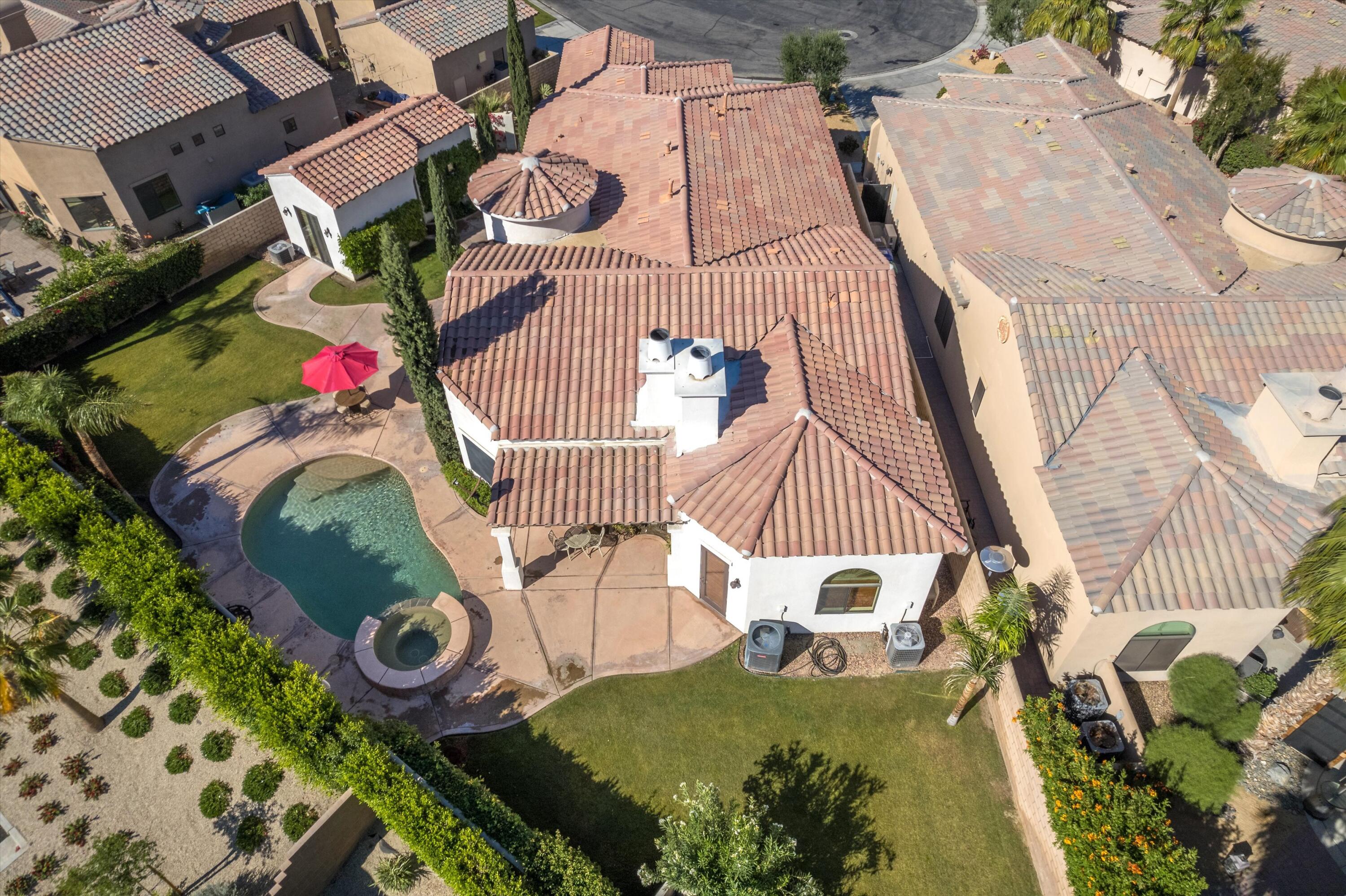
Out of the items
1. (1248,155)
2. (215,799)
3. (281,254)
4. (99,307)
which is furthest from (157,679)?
(1248,155)

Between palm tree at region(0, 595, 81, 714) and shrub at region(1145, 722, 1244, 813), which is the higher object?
palm tree at region(0, 595, 81, 714)

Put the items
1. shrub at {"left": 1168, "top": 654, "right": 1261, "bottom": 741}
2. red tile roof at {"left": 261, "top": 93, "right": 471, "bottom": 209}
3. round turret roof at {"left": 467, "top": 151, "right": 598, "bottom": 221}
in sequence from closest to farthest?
1. shrub at {"left": 1168, "top": 654, "right": 1261, "bottom": 741}
2. round turret roof at {"left": 467, "top": 151, "right": 598, "bottom": 221}
3. red tile roof at {"left": 261, "top": 93, "right": 471, "bottom": 209}

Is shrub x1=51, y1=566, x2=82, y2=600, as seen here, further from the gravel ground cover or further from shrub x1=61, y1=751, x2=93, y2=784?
shrub x1=61, y1=751, x2=93, y2=784

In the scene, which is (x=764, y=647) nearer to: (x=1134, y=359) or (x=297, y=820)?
(x=297, y=820)

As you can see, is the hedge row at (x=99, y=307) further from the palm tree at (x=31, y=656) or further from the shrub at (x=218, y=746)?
the shrub at (x=218, y=746)

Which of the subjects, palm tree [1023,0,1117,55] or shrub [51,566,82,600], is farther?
palm tree [1023,0,1117,55]

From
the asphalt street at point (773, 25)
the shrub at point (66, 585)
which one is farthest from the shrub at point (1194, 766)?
the asphalt street at point (773, 25)

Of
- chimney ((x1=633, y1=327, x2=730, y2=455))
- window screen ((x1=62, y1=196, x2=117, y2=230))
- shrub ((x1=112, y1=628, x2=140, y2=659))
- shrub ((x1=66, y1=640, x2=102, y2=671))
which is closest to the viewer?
chimney ((x1=633, y1=327, x2=730, y2=455))

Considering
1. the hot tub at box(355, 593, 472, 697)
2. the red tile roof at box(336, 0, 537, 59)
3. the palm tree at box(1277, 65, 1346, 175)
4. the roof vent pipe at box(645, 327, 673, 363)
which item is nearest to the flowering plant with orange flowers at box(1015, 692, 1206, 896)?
the roof vent pipe at box(645, 327, 673, 363)
